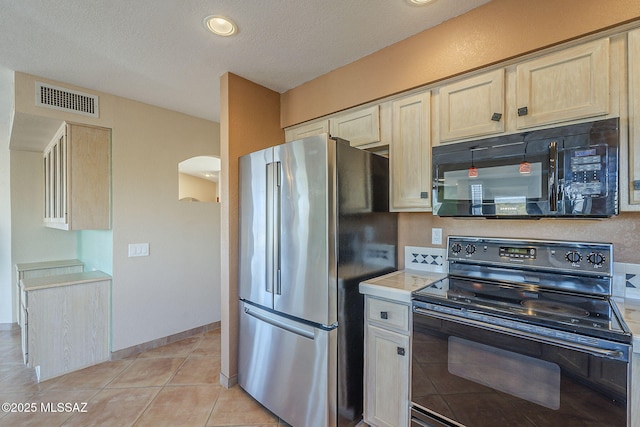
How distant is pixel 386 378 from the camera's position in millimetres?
1652

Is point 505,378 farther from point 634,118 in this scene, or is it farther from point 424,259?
→ point 634,118

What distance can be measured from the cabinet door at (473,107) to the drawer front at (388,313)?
1045 millimetres

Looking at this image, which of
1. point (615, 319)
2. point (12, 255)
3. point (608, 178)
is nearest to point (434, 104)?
point (608, 178)

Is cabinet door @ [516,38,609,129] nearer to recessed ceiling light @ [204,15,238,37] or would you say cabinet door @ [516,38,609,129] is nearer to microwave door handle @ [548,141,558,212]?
microwave door handle @ [548,141,558,212]

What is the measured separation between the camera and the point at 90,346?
2.66 m

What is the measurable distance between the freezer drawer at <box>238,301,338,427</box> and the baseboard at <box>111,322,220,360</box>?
53.1 inches

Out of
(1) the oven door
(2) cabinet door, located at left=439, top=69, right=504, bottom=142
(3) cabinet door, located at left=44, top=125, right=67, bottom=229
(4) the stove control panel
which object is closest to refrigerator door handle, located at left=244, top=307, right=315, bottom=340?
(1) the oven door

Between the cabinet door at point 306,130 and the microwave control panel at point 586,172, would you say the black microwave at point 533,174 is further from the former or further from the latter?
the cabinet door at point 306,130

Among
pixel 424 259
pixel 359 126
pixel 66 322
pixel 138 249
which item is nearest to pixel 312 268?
pixel 424 259

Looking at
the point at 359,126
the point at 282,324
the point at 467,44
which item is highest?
the point at 467,44

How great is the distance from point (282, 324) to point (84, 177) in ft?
7.73

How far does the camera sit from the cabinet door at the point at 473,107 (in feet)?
5.22

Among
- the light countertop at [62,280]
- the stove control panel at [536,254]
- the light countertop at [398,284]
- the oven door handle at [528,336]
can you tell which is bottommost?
the light countertop at [62,280]

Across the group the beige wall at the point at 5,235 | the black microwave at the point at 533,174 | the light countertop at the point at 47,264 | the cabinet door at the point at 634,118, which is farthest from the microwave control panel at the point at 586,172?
the beige wall at the point at 5,235
